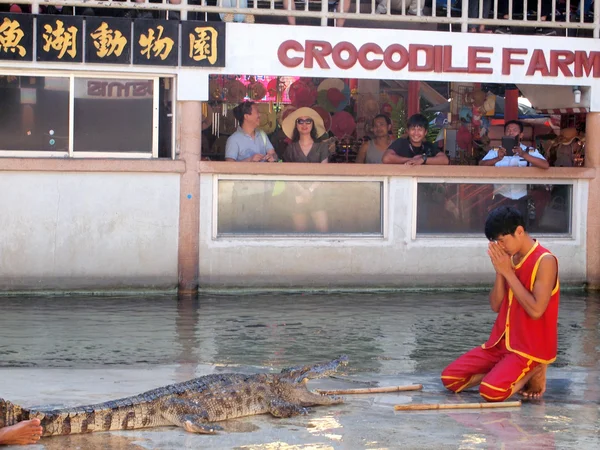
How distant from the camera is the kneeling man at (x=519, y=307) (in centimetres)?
667

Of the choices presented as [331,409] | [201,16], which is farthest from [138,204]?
[331,409]

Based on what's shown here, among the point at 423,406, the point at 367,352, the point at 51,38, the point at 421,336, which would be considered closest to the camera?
the point at 423,406

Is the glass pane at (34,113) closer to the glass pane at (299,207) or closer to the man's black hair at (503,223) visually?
the glass pane at (299,207)

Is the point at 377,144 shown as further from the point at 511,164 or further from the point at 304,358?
the point at 304,358

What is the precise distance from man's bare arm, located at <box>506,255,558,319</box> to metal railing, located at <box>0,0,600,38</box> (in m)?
6.70

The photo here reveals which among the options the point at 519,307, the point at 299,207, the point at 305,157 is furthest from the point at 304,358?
the point at 305,157

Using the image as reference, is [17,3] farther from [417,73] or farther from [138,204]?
[417,73]

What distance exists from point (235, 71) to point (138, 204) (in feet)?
6.75

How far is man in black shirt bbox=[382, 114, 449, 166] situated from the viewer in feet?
43.6

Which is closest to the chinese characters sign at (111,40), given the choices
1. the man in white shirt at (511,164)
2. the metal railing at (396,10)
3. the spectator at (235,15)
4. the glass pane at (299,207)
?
the metal railing at (396,10)

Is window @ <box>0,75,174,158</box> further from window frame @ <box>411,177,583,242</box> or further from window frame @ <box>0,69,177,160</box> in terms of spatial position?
window frame @ <box>411,177,583,242</box>

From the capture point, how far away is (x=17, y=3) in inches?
482

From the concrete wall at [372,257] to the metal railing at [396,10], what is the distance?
2106 millimetres

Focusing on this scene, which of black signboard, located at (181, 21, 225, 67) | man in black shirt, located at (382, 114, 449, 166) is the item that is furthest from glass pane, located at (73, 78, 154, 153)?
man in black shirt, located at (382, 114, 449, 166)
